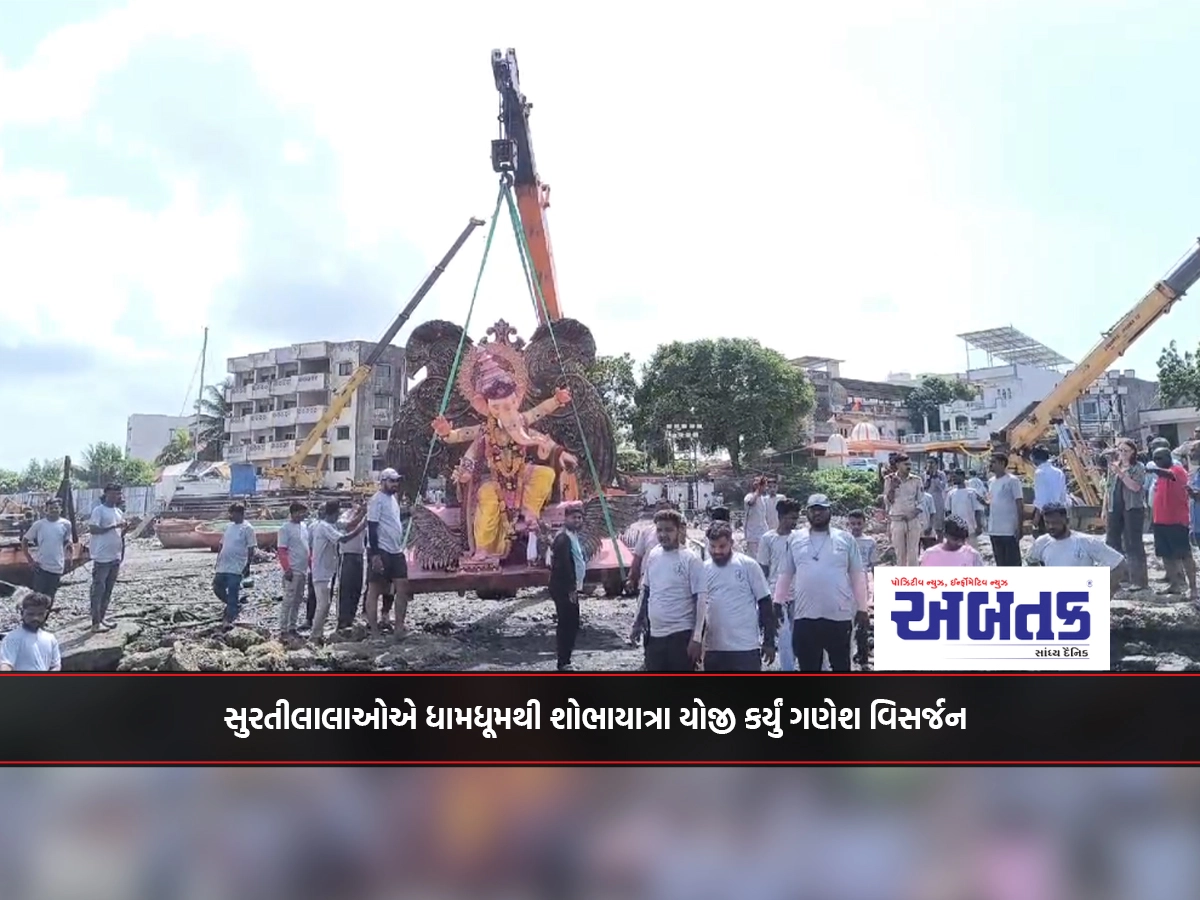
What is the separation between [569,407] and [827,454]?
991 mm

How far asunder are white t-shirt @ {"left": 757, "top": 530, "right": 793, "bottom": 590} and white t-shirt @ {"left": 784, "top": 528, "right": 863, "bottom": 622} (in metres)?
0.08

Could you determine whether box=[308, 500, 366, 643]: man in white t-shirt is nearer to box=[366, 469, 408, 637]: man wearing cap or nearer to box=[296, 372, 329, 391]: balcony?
box=[366, 469, 408, 637]: man wearing cap

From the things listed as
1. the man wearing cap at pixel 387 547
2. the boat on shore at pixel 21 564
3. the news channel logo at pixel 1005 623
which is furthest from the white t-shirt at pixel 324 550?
the news channel logo at pixel 1005 623

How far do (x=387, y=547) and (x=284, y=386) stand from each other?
0.70m

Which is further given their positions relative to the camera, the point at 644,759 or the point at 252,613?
the point at 252,613

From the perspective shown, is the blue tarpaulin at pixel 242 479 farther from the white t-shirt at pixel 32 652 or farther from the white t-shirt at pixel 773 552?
the white t-shirt at pixel 773 552

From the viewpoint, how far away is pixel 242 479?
9.62ft

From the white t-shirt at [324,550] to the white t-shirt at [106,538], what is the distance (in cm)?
63

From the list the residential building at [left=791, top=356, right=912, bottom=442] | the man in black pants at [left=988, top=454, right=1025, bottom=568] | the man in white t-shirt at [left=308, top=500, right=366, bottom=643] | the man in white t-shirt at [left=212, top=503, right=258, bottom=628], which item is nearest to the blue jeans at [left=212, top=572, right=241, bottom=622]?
the man in white t-shirt at [left=212, top=503, right=258, bottom=628]

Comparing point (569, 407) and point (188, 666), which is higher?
point (569, 407)

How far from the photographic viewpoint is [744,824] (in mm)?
2750

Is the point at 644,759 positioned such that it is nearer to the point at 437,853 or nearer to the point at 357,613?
the point at 437,853

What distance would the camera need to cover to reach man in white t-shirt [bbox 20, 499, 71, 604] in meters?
2.71

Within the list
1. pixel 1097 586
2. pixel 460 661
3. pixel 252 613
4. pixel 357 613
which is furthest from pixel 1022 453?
pixel 252 613
